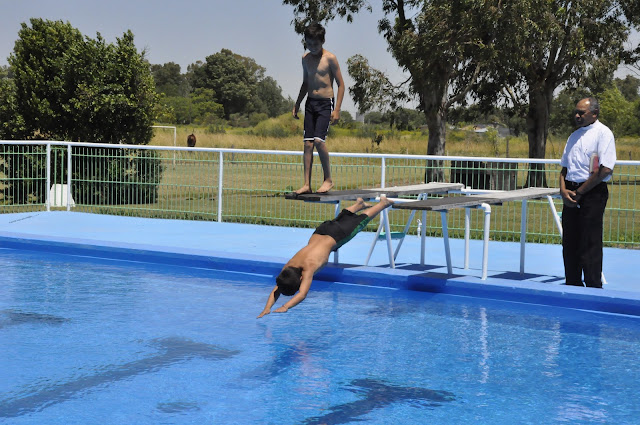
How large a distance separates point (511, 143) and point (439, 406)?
69.1 m

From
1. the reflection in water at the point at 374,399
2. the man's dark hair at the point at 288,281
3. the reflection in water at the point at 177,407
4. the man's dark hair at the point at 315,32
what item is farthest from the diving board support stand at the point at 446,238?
the reflection in water at the point at 177,407

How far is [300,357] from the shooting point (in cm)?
662

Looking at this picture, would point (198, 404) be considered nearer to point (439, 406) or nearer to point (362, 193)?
point (439, 406)

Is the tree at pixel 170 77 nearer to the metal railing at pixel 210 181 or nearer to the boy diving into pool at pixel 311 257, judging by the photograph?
the metal railing at pixel 210 181

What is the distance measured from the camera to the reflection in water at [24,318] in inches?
300

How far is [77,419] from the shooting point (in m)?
5.05

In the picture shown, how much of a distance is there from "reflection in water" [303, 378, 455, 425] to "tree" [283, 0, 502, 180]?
21379 millimetres

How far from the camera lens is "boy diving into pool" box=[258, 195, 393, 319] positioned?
6.35 meters

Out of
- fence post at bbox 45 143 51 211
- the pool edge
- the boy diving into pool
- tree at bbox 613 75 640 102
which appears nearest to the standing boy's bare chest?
the boy diving into pool

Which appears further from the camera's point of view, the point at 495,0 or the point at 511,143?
the point at 511,143

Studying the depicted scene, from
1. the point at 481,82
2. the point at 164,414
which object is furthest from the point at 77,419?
the point at 481,82

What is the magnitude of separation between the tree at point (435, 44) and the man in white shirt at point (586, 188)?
18.5 metres

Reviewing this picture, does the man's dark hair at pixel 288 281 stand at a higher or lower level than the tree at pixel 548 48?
lower

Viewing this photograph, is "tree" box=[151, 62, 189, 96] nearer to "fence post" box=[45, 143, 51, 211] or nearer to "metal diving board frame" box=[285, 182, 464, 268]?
"fence post" box=[45, 143, 51, 211]
